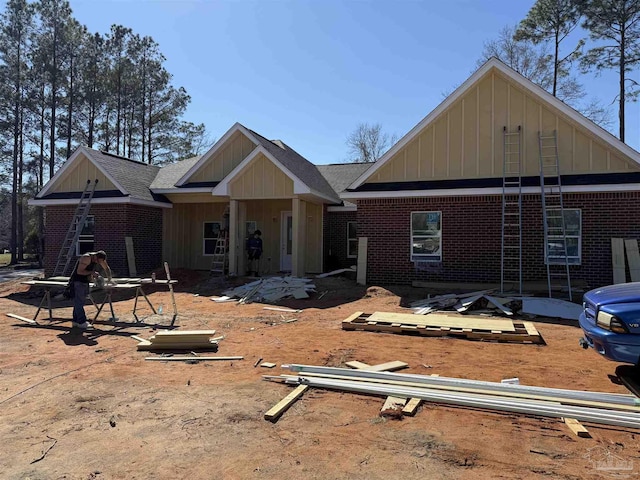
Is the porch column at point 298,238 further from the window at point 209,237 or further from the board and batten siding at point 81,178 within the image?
the board and batten siding at point 81,178

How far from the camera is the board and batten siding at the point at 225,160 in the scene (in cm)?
1811

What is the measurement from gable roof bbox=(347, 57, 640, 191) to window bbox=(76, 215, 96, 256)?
1088cm

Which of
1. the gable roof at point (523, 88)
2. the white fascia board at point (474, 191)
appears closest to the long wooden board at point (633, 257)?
the white fascia board at point (474, 191)

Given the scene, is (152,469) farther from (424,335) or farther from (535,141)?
(535,141)

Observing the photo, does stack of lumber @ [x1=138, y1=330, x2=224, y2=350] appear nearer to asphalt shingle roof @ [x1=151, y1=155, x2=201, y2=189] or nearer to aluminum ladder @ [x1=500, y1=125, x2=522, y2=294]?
aluminum ladder @ [x1=500, y1=125, x2=522, y2=294]

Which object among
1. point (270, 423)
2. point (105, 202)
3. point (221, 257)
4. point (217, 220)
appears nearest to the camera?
point (270, 423)

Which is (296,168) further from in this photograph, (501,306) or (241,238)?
(501,306)

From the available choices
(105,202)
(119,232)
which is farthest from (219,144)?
(119,232)

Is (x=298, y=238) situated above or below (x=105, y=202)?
below

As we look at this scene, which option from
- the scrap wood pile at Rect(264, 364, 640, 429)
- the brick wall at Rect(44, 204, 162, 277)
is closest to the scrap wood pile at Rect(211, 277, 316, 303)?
the brick wall at Rect(44, 204, 162, 277)

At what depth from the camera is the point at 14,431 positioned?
4188 millimetres

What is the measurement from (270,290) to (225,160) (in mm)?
7008

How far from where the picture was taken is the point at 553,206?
12516mm

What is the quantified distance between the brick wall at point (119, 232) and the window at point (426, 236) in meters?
11.0
